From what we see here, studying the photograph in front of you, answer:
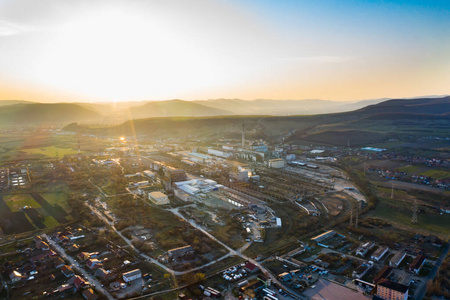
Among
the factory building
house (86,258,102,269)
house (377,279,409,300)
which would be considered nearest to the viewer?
house (377,279,409,300)

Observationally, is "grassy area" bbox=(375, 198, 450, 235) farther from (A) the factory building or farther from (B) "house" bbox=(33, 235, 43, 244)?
(B) "house" bbox=(33, 235, 43, 244)

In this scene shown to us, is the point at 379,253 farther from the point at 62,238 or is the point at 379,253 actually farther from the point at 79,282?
the point at 62,238

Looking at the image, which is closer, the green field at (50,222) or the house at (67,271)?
the house at (67,271)

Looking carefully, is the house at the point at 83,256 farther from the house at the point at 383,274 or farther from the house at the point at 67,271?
the house at the point at 383,274

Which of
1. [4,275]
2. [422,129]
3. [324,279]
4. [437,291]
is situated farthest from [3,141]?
[422,129]

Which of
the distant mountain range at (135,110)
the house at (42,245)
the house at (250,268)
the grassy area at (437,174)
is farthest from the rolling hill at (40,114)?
the grassy area at (437,174)

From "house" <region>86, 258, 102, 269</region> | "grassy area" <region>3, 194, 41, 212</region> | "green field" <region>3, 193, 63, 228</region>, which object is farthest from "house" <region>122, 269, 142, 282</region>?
"grassy area" <region>3, 194, 41, 212</region>
